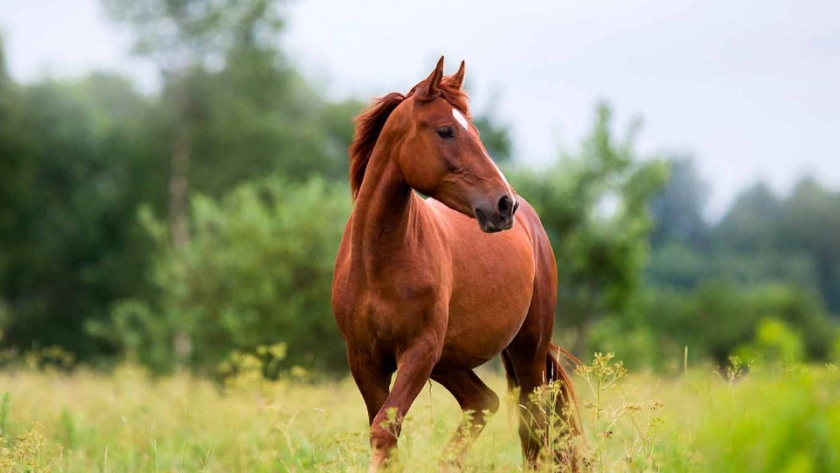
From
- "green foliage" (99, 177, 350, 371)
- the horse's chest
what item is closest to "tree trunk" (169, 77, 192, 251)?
"green foliage" (99, 177, 350, 371)

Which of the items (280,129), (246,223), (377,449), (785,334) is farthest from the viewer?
(280,129)

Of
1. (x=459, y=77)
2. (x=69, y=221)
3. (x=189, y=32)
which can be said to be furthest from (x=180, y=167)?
(x=459, y=77)

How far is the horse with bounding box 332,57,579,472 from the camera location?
5086mm

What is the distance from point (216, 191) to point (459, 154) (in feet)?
98.6

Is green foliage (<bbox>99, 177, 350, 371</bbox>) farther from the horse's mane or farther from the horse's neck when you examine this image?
the horse's neck

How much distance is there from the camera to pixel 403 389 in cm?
505

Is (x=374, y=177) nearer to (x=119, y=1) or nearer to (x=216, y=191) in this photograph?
(x=119, y=1)

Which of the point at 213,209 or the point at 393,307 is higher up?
the point at 213,209

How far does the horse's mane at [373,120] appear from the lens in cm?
540

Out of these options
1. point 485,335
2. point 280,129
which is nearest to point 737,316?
point 280,129

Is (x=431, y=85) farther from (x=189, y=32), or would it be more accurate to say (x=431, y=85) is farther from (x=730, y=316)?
(x=730, y=316)

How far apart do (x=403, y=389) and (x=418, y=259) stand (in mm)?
753

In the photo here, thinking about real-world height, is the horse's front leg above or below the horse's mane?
below

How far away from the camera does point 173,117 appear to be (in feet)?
108
